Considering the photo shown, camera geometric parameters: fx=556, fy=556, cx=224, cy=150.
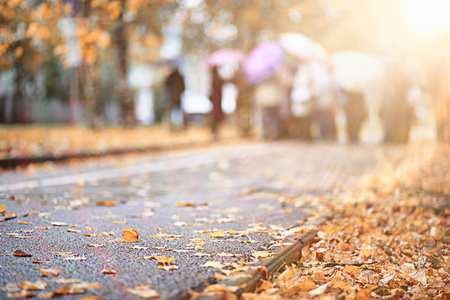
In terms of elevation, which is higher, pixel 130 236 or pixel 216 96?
pixel 216 96

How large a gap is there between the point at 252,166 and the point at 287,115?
29.4 feet

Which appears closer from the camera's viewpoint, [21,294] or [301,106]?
[21,294]

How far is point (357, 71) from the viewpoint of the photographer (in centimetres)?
1809

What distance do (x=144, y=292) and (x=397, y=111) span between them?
15.2 meters

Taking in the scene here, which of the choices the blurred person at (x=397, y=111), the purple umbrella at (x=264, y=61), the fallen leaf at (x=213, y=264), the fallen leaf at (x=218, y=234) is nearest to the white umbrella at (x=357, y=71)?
the blurred person at (x=397, y=111)

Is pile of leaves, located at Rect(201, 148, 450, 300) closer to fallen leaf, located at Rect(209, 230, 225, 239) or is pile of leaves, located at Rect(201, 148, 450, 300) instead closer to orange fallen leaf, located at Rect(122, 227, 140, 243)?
fallen leaf, located at Rect(209, 230, 225, 239)

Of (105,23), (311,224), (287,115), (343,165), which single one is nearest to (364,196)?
(311,224)

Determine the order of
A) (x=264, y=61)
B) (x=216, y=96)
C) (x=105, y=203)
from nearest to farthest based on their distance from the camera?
(x=105, y=203) < (x=264, y=61) < (x=216, y=96)

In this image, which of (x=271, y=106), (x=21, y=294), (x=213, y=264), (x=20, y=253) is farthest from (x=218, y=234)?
(x=271, y=106)

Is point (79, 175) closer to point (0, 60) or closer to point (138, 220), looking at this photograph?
point (0, 60)

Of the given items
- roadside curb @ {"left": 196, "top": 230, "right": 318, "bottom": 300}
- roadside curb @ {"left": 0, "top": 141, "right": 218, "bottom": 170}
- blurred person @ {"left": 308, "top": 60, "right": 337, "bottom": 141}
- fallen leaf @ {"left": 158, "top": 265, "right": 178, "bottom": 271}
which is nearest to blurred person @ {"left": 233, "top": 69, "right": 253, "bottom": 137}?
blurred person @ {"left": 308, "top": 60, "right": 337, "bottom": 141}

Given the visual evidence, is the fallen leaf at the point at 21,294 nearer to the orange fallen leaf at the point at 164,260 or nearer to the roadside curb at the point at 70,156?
the orange fallen leaf at the point at 164,260

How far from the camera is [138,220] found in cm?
529

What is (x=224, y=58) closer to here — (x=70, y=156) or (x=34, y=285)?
(x=70, y=156)
